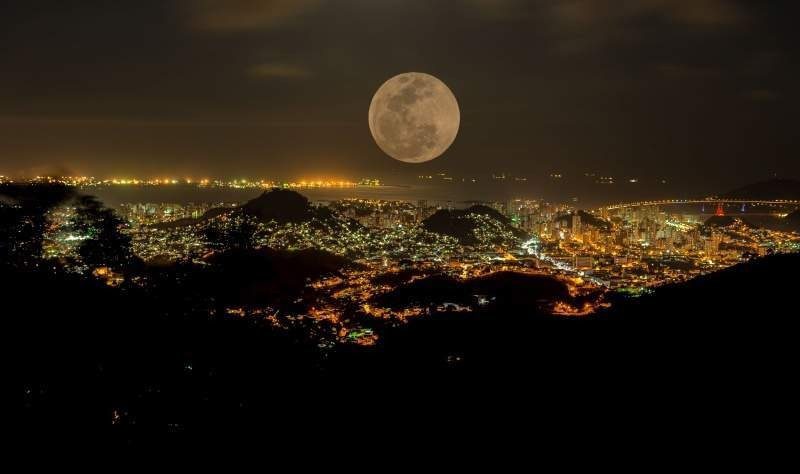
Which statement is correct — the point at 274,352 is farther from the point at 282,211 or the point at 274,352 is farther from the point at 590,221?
the point at 590,221

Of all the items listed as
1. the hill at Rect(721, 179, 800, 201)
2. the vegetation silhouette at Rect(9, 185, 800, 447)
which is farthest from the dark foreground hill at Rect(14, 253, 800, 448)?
the hill at Rect(721, 179, 800, 201)

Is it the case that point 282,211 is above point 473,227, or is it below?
above

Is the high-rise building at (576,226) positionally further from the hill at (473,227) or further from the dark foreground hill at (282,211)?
the dark foreground hill at (282,211)

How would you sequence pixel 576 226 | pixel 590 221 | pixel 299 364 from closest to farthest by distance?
pixel 299 364, pixel 576 226, pixel 590 221

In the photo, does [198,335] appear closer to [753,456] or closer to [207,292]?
[207,292]

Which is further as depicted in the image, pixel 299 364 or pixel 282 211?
pixel 282 211

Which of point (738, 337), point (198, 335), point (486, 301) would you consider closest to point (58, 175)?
point (198, 335)

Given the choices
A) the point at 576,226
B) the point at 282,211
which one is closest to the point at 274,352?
the point at 282,211


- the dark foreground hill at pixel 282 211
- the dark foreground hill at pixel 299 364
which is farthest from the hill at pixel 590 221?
the dark foreground hill at pixel 299 364

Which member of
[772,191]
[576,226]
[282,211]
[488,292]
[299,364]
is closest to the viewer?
[299,364]
